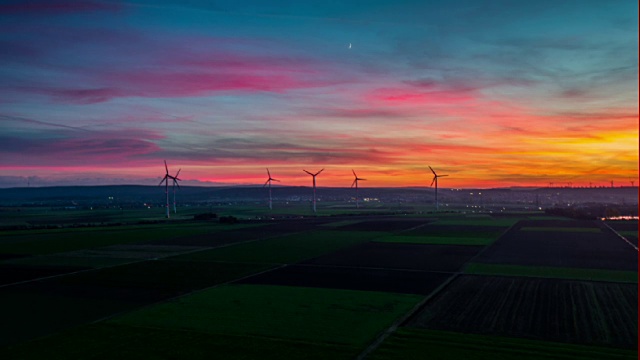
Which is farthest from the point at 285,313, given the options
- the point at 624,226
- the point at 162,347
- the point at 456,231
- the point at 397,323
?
the point at 624,226

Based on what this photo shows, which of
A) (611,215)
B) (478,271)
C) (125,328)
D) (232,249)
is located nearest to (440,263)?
(478,271)

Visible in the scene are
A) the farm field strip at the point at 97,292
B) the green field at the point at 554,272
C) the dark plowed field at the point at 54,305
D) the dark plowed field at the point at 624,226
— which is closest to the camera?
the dark plowed field at the point at 54,305

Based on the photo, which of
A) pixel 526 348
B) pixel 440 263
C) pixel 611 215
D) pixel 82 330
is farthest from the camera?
pixel 611 215

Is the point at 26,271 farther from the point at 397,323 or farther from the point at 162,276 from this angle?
the point at 397,323

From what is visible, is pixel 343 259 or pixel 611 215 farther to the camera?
pixel 611 215

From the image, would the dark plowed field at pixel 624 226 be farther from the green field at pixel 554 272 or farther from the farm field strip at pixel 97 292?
the farm field strip at pixel 97 292

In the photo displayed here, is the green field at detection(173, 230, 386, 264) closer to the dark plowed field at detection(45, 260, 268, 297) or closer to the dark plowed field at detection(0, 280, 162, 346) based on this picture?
the dark plowed field at detection(45, 260, 268, 297)

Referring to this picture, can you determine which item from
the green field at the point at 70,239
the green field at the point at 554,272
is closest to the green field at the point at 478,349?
the green field at the point at 554,272

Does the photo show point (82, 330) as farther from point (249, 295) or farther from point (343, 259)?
point (343, 259)
